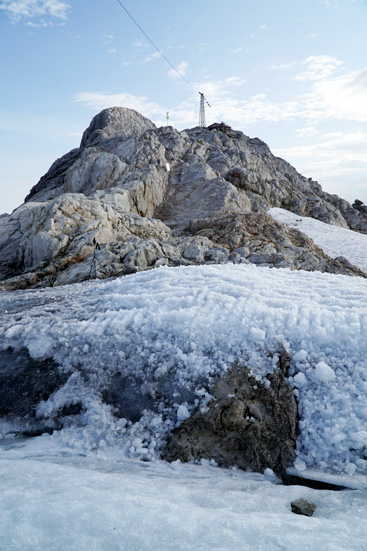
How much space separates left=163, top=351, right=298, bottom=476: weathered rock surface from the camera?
11.8 ft

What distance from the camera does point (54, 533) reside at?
7.08 feet

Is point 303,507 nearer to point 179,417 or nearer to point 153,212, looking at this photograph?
point 179,417

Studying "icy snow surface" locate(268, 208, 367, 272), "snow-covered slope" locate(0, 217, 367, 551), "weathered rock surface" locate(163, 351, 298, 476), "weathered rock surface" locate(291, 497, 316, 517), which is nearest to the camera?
"snow-covered slope" locate(0, 217, 367, 551)

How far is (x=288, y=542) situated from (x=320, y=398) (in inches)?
76.5

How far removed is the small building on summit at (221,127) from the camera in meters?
44.0

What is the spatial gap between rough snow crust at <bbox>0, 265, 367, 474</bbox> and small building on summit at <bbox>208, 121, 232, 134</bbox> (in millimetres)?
41790

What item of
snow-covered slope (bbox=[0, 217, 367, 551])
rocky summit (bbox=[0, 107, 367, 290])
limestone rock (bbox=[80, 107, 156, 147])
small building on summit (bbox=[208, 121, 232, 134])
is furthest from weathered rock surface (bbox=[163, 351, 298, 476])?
small building on summit (bbox=[208, 121, 232, 134])

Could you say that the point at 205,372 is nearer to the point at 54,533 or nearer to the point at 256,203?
the point at 54,533

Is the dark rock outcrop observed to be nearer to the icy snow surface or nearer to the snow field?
the snow field

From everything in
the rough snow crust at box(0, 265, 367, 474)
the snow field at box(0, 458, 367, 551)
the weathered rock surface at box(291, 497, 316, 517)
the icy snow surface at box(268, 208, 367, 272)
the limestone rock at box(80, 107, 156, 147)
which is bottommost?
the weathered rock surface at box(291, 497, 316, 517)

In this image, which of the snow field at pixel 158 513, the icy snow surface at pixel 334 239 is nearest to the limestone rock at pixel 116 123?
the icy snow surface at pixel 334 239

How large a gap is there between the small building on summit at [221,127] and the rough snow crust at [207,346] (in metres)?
41.8

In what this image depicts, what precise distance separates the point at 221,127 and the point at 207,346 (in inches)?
1740

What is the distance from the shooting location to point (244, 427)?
3.79 metres
